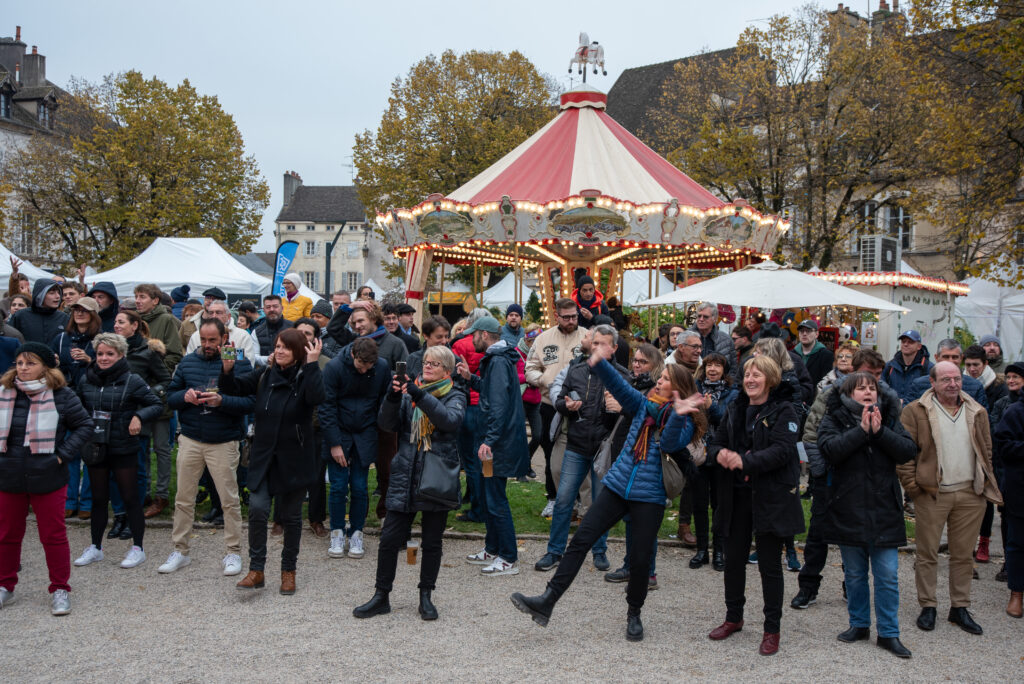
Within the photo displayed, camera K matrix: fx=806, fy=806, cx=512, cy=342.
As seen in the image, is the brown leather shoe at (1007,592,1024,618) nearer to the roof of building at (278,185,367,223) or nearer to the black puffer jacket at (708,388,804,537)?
the black puffer jacket at (708,388,804,537)

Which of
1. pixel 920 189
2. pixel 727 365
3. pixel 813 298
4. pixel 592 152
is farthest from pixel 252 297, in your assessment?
pixel 920 189

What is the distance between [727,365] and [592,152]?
1013 centimetres

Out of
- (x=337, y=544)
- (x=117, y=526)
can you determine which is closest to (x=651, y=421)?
(x=337, y=544)

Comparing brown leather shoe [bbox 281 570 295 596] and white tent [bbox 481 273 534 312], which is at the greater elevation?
white tent [bbox 481 273 534 312]

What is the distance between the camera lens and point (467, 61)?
30484 mm

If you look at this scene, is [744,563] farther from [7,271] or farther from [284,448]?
[7,271]

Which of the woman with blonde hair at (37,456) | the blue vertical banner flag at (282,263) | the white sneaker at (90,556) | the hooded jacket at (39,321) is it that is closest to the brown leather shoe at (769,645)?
the woman with blonde hair at (37,456)

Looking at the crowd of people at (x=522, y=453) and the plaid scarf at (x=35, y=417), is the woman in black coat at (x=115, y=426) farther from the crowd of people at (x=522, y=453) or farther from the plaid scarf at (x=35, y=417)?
the plaid scarf at (x=35, y=417)

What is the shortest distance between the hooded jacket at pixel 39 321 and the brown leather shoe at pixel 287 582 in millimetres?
4112

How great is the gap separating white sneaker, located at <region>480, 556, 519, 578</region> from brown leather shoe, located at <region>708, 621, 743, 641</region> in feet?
5.64

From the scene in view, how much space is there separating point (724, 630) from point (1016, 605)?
7.68ft

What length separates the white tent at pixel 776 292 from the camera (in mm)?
10305

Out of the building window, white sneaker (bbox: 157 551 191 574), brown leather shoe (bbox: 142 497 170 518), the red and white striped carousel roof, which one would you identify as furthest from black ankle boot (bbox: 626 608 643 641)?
the building window

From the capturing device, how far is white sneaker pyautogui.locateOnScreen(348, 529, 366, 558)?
6.57m
